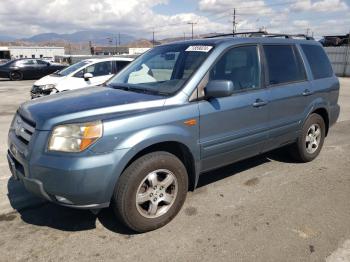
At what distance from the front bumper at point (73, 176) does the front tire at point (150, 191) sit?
0.48 feet

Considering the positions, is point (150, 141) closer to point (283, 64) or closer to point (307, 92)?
point (283, 64)

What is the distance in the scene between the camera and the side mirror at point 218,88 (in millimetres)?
3609

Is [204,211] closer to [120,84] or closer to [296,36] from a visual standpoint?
[120,84]

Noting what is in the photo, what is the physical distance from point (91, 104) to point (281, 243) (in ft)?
7.02

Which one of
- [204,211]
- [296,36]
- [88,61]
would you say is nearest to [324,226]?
[204,211]

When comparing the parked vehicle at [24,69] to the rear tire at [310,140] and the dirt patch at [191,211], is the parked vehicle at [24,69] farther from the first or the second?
the dirt patch at [191,211]

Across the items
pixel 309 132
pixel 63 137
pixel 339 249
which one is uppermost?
pixel 63 137

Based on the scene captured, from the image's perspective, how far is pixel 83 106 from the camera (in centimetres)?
335

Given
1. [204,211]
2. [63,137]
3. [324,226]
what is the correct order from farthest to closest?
[204,211] → [324,226] → [63,137]

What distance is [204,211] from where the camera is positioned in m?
3.92

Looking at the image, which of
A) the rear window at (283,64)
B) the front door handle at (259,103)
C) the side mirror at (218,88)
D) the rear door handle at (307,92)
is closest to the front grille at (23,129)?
the side mirror at (218,88)

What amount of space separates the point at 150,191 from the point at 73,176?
2.60 ft

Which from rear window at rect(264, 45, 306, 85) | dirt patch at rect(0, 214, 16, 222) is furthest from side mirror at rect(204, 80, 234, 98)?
dirt patch at rect(0, 214, 16, 222)

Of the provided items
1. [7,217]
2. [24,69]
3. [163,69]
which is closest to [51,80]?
[163,69]
